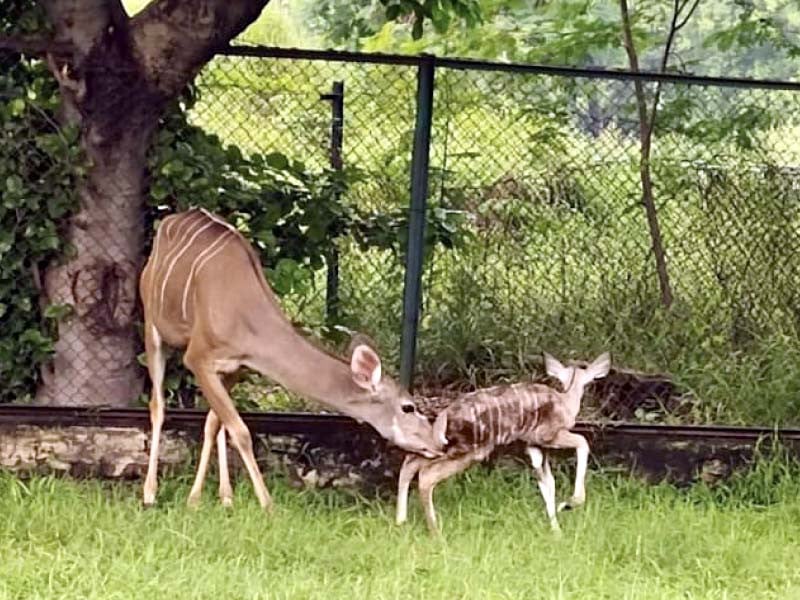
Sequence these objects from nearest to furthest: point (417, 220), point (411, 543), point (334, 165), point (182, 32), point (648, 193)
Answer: point (411, 543), point (182, 32), point (417, 220), point (334, 165), point (648, 193)

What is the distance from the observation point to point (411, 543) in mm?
5066

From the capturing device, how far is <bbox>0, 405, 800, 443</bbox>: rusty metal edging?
5.89 m

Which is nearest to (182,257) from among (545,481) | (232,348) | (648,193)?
(232,348)

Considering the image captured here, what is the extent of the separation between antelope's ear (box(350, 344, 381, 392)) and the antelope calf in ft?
0.93

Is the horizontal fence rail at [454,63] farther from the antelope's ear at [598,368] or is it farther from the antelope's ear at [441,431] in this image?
the antelope's ear at [441,431]

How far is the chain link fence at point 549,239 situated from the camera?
664 centimetres

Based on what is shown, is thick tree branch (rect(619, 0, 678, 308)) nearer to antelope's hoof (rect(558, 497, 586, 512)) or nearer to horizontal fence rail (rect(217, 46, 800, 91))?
horizontal fence rail (rect(217, 46, 800, 91))

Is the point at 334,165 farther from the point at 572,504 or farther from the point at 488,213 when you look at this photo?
the point at 572,504

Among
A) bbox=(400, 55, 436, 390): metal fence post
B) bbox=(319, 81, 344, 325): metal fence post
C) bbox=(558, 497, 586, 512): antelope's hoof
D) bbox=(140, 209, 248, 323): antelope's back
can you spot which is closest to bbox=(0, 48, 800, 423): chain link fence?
bbox=(319, 81, 344, 325): metal fence post

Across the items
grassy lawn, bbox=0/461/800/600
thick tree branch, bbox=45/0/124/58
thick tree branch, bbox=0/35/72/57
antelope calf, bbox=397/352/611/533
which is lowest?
grassy lawn, bbox=0/461/800/600

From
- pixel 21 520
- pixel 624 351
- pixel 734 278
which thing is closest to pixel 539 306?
pixel 624 351

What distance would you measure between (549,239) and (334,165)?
3.63ft

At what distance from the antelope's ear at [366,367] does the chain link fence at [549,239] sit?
1342 millimetres

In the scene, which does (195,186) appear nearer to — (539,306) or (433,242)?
(433,242)
